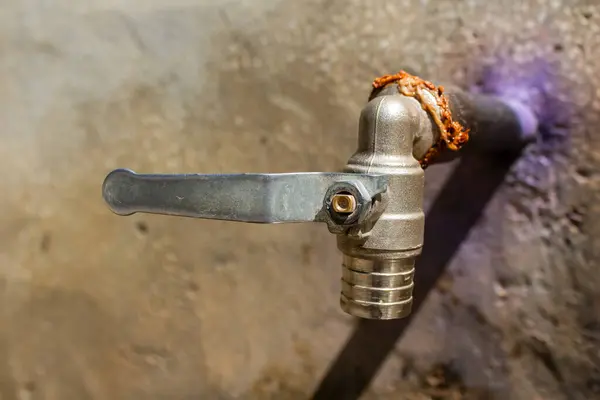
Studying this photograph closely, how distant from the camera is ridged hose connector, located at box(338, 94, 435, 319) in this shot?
463mm

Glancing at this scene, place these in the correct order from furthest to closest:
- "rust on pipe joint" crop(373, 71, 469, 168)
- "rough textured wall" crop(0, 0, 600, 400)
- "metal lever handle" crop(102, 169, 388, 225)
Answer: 1. "rough textured wall" crop(0, 0, 600, 400)
2. "rust on pipe joint" crop(373, 71, 469, 168)
3. "metal lever handle" crop(102, 169, 388, 225)

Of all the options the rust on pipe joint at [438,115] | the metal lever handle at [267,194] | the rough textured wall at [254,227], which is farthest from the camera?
the rough textured wall at [254,227]

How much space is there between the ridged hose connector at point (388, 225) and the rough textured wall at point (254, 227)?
0.28m

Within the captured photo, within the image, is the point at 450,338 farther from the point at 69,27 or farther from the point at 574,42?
the point at 69,27

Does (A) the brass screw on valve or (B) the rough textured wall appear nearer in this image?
(A) the brass screw on valve

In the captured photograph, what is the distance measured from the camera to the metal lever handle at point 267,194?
410 millimetres

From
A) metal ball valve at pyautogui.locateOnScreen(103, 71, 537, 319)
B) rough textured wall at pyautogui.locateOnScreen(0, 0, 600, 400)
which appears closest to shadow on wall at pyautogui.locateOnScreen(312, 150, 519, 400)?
rough textured wall at pyautogui.locateOnScreen(0, 0, 600, 400)

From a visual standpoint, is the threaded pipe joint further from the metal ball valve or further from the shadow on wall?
the shadow on wall

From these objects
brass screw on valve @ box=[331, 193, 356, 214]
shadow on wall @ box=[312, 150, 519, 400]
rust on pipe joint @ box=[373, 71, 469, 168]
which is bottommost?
shadow on wall @ box=[312, 150, 519, 400]

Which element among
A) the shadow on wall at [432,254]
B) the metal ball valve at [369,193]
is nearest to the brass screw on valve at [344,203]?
the metal ball valve at [369,193]

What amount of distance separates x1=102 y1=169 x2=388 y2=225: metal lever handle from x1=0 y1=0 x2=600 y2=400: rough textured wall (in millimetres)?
354

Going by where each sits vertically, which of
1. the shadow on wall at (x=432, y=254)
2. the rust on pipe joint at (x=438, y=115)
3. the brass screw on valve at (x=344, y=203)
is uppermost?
the rust on pipe joint at (x=438, y=115)

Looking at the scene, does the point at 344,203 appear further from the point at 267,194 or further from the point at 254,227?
the point at 254,227

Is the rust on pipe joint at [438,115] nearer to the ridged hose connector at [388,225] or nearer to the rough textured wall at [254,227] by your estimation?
the ridged hose connector at [388,225]
